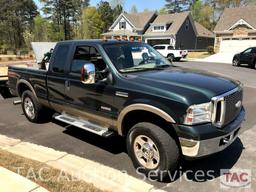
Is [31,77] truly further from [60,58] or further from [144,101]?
[144,101]

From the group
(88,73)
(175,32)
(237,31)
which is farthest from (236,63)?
(88,73)

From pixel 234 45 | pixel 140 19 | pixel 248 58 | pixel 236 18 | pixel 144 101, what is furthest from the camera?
pixel 140 19

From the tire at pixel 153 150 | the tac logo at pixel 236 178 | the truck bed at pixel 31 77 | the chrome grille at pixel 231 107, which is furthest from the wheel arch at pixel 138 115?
the truck bed at pixel 31 77

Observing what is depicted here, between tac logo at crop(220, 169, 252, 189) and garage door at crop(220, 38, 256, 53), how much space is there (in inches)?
1229

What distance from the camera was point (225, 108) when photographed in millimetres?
3857

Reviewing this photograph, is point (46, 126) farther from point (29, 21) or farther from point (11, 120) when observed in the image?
point (29, 21)

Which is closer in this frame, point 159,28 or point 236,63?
point 236,63

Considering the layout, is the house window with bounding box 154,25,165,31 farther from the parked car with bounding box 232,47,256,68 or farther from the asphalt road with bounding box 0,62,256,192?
A: the asphalt road with bounding box 0,62,256,192

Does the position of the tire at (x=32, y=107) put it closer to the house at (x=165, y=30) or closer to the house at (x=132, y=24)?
the house at (x=165, y=30)

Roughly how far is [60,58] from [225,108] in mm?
3299

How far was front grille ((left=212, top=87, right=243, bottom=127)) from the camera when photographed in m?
3.70

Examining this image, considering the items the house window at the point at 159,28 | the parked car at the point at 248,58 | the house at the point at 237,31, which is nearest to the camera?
the parked car at the point at 248,58

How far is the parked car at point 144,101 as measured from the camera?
3634 mm


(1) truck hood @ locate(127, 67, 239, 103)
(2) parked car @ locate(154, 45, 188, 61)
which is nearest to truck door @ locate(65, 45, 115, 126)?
(1) truck hood @ locate(127, 67, 239, 103)
